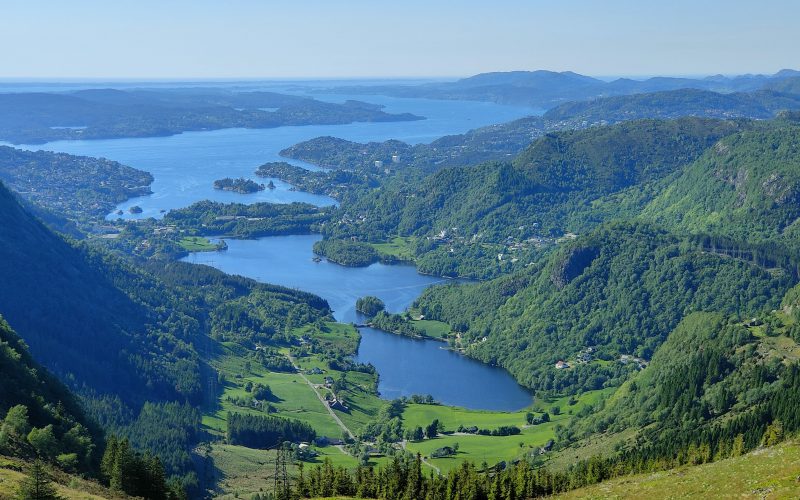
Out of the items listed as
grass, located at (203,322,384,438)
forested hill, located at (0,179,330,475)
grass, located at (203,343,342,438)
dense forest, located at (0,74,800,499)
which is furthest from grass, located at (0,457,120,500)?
grass, located at (203,343,342,438)

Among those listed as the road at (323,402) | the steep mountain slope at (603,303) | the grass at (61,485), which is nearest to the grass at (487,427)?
the road at (323,402)

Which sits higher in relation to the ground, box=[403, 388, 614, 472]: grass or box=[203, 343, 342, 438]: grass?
box=[403, 388, 614, 472]: grass

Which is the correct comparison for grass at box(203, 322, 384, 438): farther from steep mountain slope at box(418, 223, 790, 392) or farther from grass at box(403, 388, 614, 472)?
steep mountain slope at box(418, 223, 790, 392)

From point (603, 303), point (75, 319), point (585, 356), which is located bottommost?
point (585, 356)

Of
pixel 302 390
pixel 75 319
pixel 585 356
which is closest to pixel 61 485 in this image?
pixel 302 390

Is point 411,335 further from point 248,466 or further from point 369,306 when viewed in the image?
point 248,466

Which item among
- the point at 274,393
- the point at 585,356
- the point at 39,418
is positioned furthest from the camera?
the point at 585,356
